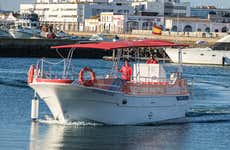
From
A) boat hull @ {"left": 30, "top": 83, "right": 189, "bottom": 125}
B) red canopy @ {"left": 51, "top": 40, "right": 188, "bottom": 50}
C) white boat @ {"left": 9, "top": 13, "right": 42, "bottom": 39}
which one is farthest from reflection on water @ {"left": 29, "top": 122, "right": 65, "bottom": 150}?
white boat @ {"left": 9, "top": 13, "right": 42, "bottom": 39}

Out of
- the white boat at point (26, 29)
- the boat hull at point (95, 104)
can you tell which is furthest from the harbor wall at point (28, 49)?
the boat hull at point (95, 104)

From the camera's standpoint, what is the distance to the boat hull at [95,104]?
34031mm

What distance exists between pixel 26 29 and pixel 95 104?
105m

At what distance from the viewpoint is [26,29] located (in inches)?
5448

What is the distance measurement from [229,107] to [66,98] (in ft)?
44.4

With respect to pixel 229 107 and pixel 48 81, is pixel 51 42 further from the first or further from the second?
pixel 48 81

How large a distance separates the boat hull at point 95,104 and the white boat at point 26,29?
9251 cm

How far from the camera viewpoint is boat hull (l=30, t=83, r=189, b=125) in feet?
112

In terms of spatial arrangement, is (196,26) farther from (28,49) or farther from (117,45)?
(117,45)

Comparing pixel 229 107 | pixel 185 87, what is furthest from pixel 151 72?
pixel 229 107

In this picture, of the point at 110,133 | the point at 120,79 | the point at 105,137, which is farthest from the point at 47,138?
the point at 120,79

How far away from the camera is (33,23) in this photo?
485 feet

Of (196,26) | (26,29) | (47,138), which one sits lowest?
(47,138)

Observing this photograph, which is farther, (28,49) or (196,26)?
A: (196,26)
